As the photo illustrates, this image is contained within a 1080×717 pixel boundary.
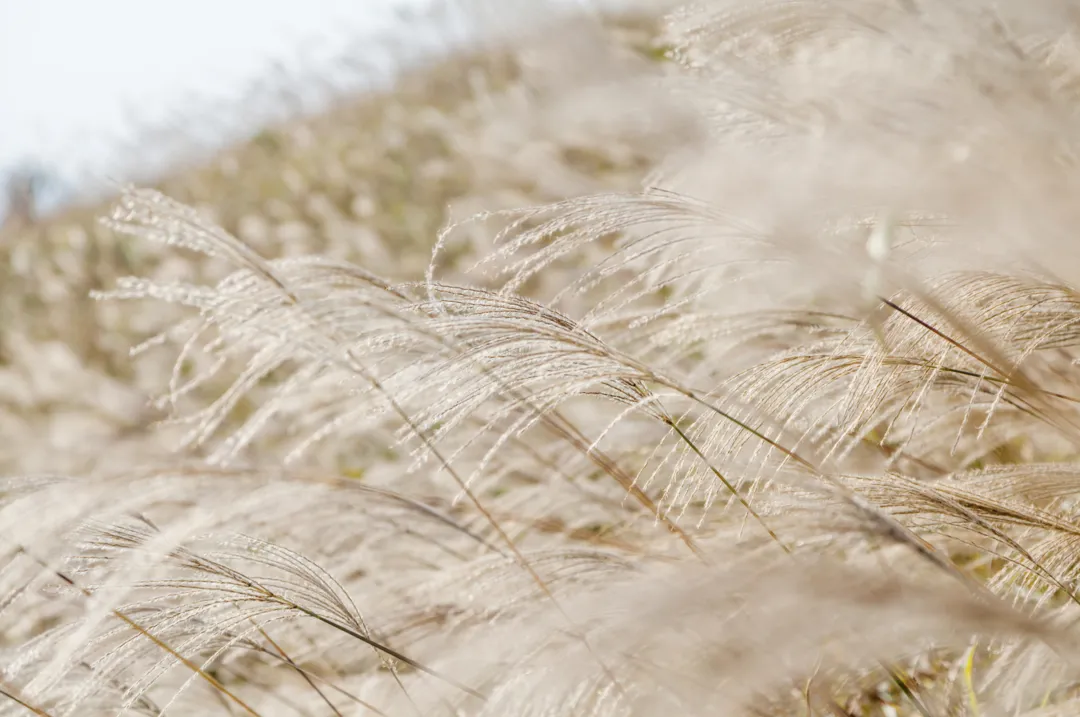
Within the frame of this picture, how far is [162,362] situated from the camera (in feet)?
10.6

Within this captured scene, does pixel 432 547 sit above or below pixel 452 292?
below

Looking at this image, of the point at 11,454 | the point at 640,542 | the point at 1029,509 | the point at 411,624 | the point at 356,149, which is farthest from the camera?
the point at 356,149

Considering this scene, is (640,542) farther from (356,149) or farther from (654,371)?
(356,149)

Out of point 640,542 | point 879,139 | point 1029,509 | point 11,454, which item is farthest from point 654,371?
point 11,454

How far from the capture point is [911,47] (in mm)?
1427

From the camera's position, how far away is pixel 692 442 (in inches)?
37.5

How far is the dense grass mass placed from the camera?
703 millimetres

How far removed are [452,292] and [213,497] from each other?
1.03 ft

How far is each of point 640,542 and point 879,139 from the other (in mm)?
750

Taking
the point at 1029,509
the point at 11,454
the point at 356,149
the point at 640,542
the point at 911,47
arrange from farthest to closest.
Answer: the point at 356,149 → the point at 11,454 → the point at 911,47 → the point at 640,542 → the point at 1029,509

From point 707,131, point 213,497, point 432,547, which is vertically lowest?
point 432,547

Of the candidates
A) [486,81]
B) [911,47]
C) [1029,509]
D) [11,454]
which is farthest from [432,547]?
[486,81]

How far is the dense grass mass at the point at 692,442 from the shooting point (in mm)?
703

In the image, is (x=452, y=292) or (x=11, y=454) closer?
(x=452, y=292)
